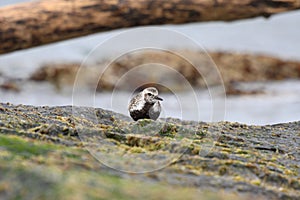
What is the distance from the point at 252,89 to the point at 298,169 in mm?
3465

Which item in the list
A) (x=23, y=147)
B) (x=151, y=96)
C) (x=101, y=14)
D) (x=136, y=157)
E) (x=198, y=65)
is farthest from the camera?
(x=198, y=65)

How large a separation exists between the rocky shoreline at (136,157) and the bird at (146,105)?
8 cm

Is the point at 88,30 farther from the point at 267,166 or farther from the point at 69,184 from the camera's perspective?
the point at 69,184

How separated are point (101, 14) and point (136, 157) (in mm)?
1532

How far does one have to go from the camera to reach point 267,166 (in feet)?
7.45

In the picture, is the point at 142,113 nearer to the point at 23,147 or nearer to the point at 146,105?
→ the point at 146,105

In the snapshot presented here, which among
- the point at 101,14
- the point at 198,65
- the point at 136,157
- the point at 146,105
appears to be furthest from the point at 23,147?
the point at 198,65

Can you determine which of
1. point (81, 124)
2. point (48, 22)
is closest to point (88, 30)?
point (48, 22)

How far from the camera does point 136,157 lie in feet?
6.86

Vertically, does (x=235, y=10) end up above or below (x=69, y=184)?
above

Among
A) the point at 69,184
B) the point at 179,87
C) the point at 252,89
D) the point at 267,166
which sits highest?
the point at 252,89

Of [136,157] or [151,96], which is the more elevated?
[151,96]

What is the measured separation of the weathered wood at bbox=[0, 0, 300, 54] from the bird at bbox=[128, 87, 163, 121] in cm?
76

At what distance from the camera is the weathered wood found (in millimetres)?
3439
